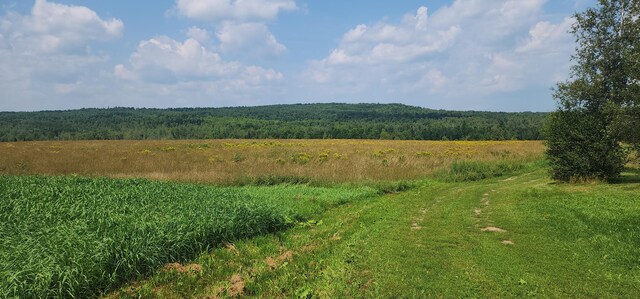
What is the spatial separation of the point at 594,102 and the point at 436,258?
55.1ft

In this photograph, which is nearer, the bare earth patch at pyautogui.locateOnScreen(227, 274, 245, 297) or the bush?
the bare earth patch at pyautogui.locateOnScreen(227, 274, 245, 297)

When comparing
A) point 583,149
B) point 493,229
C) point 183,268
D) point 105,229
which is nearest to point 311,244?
point 183,268

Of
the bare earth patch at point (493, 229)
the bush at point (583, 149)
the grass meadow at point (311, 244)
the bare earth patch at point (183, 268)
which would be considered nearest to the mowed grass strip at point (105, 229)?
Answer: the grass meadow at point (311, 244)

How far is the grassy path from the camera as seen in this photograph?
6.43 meters

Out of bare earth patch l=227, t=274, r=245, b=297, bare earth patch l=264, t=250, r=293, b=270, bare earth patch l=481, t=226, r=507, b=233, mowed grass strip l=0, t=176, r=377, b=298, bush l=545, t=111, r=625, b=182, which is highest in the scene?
bush l=545, t=111, r=625, b=182

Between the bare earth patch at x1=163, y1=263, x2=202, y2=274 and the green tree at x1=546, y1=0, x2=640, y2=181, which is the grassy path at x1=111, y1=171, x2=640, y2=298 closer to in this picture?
the bare earth patch at x1=163, y1=263, x2=202, y2=274

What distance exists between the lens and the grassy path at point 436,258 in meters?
6.43

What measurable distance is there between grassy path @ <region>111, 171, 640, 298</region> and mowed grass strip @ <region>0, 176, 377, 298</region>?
0.48 metres

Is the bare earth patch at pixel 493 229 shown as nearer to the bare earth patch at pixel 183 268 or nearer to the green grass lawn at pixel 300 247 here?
the green grass lawn at pixel 300 247

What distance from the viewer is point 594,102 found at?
776 inches

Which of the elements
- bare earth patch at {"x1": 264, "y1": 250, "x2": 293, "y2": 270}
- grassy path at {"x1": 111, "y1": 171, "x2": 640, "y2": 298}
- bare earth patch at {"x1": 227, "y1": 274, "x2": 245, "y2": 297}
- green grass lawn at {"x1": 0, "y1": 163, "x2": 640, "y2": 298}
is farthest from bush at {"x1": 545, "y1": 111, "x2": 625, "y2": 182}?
bare earth patch at {"x1": 227, "y1": 274, "x2": 245, "y2": 297}

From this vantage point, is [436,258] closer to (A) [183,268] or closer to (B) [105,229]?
(A) [183,268]

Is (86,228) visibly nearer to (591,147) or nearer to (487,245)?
(487,245)

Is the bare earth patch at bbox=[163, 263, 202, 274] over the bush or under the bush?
under
